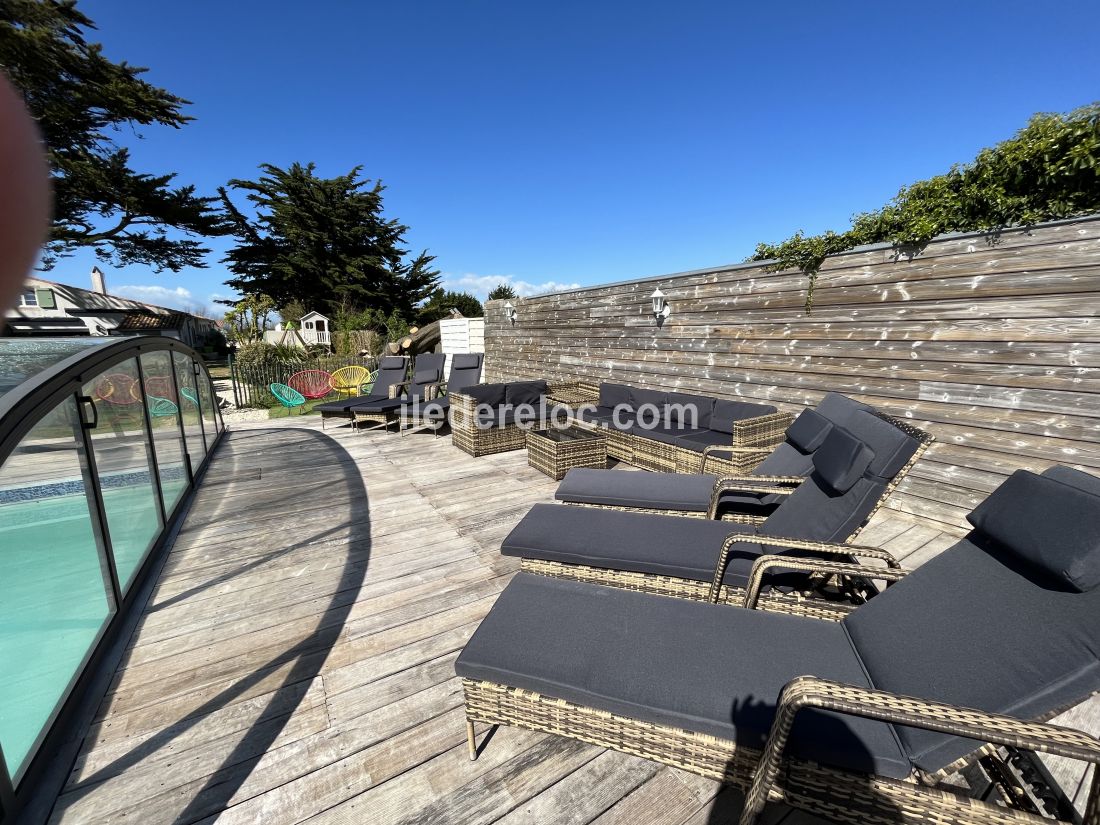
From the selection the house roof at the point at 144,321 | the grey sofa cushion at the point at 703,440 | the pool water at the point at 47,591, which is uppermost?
the house roof at the point at 144,321

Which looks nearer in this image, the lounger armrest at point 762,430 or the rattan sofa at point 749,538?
the rattan sofa at point 749,538

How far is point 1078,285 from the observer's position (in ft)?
10.4

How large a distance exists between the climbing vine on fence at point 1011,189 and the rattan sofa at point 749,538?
1998 millimetres

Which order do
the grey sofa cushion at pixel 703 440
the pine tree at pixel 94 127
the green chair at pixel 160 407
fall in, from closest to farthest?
1. the green chair at pixel 160 407
2. the grey sofa cushion at pixel 703 440
3. the pine tree at pixel 94 127

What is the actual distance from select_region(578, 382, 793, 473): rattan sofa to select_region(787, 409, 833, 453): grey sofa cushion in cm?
59

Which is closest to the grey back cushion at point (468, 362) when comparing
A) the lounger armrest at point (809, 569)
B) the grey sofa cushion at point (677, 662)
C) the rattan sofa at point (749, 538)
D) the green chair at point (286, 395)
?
the green chair at point (286, 395)

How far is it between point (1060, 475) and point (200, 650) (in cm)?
395

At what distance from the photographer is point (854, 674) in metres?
1.79

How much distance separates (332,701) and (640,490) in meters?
2.17

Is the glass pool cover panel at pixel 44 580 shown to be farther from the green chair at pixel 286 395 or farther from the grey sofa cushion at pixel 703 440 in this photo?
the green chair at pixel 286 395

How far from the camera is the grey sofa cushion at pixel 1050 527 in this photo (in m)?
1.60

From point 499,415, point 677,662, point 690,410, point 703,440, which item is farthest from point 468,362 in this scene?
point 677,662

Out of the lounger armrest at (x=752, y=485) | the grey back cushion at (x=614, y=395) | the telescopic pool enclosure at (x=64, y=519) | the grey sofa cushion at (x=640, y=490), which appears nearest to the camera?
the telescopic pool enclosure at (x=64, y=519)

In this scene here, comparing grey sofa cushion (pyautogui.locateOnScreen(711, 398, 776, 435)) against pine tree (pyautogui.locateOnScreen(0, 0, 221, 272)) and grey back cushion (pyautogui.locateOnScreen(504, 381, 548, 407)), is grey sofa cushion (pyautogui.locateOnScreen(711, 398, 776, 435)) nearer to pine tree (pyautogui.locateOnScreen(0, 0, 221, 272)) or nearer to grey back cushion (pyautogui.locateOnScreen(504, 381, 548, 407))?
grey back cushion (pyautogui.locateOnScreen(504, 381, 548, 407))
